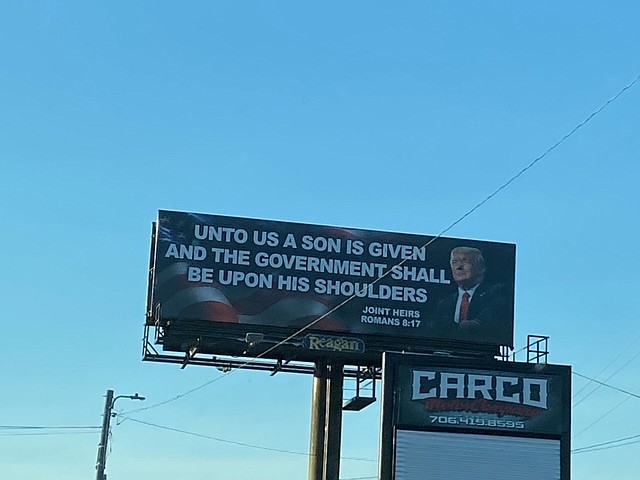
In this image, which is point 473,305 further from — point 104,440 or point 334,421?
point 104,440

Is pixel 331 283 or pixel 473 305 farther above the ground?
pixel 331 283

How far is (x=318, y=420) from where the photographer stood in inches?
1869

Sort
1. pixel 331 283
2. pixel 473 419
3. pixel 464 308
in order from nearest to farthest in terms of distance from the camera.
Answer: pixel 473 419 → pixel 331 283 → pixel 464 308

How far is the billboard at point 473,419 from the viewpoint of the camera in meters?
33.4

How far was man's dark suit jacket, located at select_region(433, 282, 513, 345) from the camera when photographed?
155ft

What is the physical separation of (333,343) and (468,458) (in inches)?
530

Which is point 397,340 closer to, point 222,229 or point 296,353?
point 296,353

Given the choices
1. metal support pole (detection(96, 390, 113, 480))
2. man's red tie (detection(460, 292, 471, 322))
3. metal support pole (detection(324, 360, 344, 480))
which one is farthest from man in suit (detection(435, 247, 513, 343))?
metal support pole (detection(96, 390, 113, 480))

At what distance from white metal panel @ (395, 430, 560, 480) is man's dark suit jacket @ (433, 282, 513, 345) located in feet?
43.5

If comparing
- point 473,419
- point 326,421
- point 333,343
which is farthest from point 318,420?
point 473,419

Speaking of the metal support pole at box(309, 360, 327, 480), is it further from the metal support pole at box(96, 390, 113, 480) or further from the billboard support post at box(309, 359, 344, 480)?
the metal support pole at box(96, 390, 113, 480)

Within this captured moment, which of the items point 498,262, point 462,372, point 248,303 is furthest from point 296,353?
point 462,372

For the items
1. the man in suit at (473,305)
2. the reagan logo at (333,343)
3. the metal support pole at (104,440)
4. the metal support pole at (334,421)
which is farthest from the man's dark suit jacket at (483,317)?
the metal support pole at (104,440)

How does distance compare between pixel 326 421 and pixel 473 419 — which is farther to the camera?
pixel 326 421
